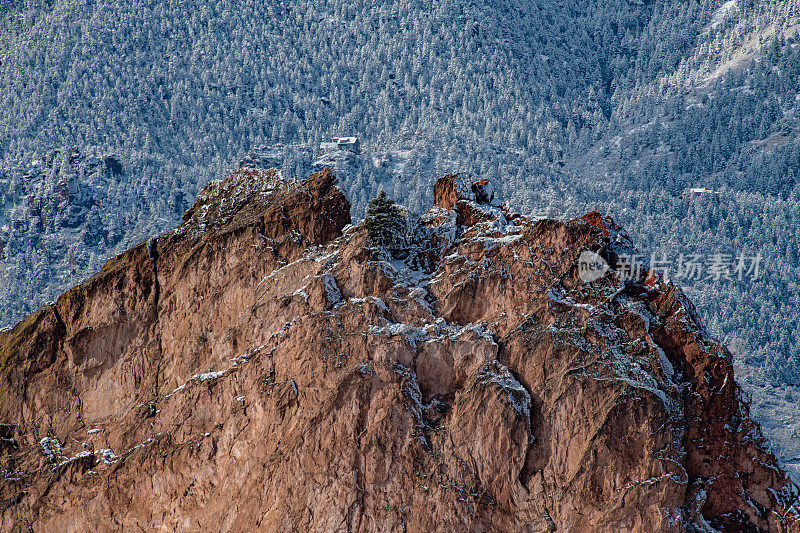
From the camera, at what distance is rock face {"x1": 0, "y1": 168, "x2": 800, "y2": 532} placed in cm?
5859

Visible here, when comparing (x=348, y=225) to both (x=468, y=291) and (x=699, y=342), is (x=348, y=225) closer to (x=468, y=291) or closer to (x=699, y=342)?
(x=468, y=291)

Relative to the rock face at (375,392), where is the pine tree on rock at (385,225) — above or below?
above

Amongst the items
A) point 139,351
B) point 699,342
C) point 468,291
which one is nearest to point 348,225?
point 468,291

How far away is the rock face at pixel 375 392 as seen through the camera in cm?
5859

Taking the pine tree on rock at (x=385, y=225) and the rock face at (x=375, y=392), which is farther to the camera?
the pine tree on rock at (x=385, y=225)

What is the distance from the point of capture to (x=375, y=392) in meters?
61.2

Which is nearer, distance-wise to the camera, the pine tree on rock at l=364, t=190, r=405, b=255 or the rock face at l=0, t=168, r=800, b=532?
the rock face at l=0, t=168, r=800, b=532

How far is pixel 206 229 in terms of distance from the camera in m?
73.1

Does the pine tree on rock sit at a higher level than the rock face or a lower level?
higher

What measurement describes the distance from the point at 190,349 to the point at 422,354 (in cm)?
1589

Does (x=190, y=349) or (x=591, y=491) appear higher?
(x=190, y=349)

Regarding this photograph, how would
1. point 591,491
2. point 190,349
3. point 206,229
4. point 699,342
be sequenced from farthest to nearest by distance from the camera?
point 206,229 → point 190,349 → point 699,342 → point 591,491

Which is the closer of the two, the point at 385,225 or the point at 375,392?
the point at 375,392

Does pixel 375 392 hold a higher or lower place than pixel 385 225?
lower
